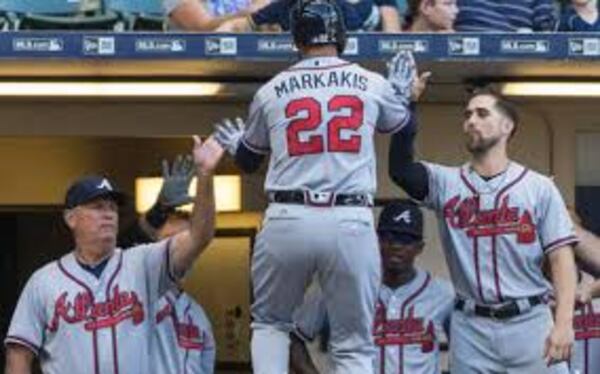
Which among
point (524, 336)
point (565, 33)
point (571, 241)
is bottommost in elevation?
point (524, 336)

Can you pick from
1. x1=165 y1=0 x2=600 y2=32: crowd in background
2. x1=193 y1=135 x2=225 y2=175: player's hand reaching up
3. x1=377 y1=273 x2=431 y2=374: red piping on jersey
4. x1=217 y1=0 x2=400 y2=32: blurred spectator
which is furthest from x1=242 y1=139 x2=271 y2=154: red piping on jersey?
x1=165 y1=0 x2=600 y2=32: crowd in background

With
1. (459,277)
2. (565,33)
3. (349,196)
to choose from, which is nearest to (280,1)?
(565,33)

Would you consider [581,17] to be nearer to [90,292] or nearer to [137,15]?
[137,15]

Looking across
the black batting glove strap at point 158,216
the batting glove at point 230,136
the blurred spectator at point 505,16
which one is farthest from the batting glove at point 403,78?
the blurred spectator at point 505,16

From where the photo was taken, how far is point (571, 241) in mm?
6352

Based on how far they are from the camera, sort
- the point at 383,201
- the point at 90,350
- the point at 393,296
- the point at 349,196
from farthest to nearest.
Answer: the point at 383,201, the point at 393,296, the point at 90,350, the point at 349,196

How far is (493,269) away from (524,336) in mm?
308

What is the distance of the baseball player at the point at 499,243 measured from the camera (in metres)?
6.43

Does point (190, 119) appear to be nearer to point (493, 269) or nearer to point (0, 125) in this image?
point (0, 125)

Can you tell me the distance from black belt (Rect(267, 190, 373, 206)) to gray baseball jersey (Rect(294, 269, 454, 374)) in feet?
5.51

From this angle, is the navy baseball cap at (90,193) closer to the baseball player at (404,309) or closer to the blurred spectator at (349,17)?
the baseball player at (404,309)

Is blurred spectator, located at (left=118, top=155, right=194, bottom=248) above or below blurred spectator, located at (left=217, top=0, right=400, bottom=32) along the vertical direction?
below

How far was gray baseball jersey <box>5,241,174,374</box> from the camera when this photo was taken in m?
6.18

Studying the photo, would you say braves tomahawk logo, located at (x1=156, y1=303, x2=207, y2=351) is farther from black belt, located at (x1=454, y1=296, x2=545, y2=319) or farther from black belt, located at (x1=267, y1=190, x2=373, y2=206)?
black belt, located at (x1=267, y1=190, x2=373, y2=206)
